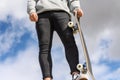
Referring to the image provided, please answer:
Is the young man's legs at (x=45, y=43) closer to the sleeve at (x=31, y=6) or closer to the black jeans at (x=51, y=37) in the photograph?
the black jeans at (x=51, y=37)

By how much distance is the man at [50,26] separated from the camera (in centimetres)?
664

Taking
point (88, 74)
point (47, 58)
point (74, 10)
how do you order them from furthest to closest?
1. point (74, 10)
2. point (47, 58)
3. point (88, 74)

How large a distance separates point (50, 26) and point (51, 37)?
210mm

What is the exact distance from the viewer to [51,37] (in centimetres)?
689

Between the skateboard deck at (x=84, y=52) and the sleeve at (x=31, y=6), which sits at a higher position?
the sleeve at (x=31, y=6)

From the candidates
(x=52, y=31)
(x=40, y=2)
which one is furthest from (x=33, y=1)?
(x=52, y=31)

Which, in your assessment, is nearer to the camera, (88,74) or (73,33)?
(88,74)

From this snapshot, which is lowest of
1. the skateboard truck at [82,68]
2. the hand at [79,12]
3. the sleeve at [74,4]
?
the skateboard truck at [82,68]

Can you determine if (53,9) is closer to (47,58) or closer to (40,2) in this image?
(40,2)

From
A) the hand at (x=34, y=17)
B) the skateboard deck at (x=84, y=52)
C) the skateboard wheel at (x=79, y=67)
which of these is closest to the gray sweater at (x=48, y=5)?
the hand at (x=34, y=17)

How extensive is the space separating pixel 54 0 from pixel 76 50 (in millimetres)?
1077

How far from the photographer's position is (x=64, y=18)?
6.88 m

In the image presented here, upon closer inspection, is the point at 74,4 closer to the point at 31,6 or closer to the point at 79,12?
the point at 79,12

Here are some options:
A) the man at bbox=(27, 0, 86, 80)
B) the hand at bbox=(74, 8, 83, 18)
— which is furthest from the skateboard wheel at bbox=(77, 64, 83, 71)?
the hand at bbox=(74, 8, 83, 18)
